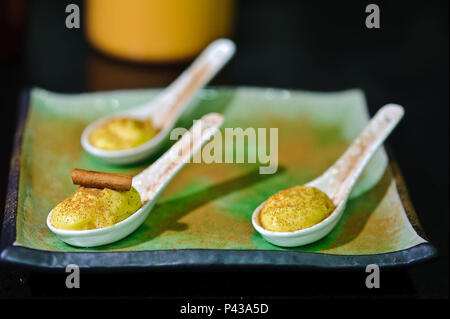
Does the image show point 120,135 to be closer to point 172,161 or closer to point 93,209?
point 172,161

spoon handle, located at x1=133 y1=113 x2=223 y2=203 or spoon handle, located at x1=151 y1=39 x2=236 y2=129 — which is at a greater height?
spoon handle, located at x1=151 y1=39 x2=236 y2=129

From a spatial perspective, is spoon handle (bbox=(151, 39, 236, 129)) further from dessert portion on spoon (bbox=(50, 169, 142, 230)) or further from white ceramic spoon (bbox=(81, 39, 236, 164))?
dessert portion on spoon (bbox=(50, 169, 142, 230))

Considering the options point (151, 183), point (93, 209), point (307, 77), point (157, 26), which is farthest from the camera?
point (307, 77)

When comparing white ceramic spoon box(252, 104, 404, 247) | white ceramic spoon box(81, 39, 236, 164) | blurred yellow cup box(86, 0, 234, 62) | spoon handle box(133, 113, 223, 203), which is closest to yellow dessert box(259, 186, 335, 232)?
white ceramic spoon box(252, 104, 404, 247)

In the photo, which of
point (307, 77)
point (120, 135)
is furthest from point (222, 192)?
point (307, 77)

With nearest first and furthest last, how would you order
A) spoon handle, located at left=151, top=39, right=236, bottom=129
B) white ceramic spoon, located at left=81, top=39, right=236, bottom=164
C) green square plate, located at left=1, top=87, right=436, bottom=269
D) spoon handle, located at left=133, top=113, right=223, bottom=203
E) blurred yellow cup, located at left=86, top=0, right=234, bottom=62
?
green square plate, located at left=1, top=87, right=436, bottom=269, spoon handle, located at left=133, top=113, right=223, bottom=203, white ceramic spoon, located at left=81, top=39, right=236, bottom=164, spoon handle, located at left=151, top=39, right=236, bottom=129, blurred yellow cup, located at left=86, top=0, right=234, bottom=62
